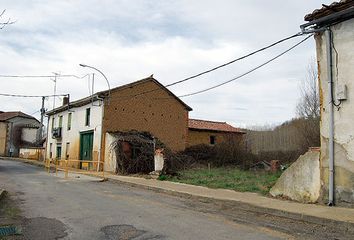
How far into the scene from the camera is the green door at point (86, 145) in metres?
31.8

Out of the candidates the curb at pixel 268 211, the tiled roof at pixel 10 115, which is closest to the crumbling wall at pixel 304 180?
the curb at pixel 268 211

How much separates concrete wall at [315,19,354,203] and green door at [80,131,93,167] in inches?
927

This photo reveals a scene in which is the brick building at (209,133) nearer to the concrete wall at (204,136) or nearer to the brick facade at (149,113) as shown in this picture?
the concrete wall at (204,136)

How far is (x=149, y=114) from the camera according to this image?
33.1 metres

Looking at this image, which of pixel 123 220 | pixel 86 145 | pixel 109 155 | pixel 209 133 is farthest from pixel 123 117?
pixel 123 220

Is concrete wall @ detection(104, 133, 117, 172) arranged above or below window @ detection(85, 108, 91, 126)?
below

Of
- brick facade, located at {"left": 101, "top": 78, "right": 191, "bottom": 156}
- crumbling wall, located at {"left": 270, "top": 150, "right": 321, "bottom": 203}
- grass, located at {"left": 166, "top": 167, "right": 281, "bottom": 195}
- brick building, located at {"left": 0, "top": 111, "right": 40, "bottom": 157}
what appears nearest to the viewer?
crumbling wall, located at {"left": 270, "top": 150, "right": 321, "bottom": 203}

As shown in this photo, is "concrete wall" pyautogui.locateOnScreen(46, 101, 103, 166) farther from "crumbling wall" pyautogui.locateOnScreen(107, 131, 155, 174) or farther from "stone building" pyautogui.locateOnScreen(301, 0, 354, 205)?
"stone building" pyautogui.locateOnScreen(301, 0, 354, 205)

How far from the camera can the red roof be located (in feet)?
127

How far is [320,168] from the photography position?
11.1 metres

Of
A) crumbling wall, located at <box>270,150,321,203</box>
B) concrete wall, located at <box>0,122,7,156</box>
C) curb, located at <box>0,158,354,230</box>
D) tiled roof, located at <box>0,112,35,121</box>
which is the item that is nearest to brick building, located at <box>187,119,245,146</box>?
curb, located at <box>0,158,354,230</box>

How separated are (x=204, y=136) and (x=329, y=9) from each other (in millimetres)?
28595

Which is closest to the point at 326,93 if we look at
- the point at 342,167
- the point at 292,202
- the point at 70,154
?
the point at 342,167

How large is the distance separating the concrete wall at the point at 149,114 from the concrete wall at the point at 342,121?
69.4ft
